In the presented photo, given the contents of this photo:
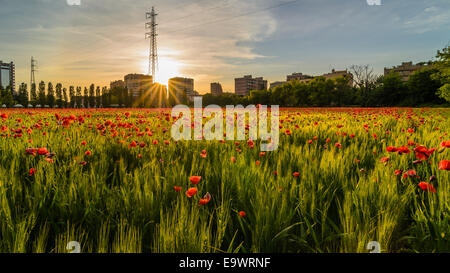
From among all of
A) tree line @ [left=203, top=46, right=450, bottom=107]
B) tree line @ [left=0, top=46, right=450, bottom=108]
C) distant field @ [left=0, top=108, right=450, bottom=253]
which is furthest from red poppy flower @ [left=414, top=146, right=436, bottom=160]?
tree line @ [left=203, top=46, right=450, bottom=107]

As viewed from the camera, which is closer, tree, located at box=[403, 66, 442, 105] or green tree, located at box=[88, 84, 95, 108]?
tree, located at box=[403, 66, 442, 105]

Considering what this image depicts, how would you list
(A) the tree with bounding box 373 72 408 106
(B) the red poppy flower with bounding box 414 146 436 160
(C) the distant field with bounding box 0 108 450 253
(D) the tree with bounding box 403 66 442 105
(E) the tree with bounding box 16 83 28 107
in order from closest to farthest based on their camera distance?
(C) the distant field with bounding box 0 108 450 253 → (B) the red poppy flower with bounding box 414 146 436 160 → (D) the tree with bounding box 403 66 442 105 → (A) the tree with bounding box 373 72 408 106 → (E) the tree with bounding box 16 83 28 107

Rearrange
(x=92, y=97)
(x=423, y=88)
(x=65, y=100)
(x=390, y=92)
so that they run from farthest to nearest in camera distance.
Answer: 1. (x=92, y=97)
2. (x=65, y=100)
3. (x=390, y=92)
4. (x=423, y=88)

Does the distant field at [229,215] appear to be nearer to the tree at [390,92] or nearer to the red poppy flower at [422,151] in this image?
the red poppy flower at [422,151]

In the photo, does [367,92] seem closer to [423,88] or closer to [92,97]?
[423,88]

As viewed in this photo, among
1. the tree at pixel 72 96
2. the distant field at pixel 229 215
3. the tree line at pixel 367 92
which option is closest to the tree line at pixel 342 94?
the tree line at pixel 367 92

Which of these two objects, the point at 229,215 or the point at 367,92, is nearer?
the point at 229,215

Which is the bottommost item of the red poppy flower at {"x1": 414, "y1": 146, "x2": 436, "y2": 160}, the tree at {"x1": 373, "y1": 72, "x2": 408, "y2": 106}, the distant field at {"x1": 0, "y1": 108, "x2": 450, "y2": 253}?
the distant field at {"x1": 0, "y1": 108, "x2": 450, "y2": 253}

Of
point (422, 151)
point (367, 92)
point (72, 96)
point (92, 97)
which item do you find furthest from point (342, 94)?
point (72, 96)

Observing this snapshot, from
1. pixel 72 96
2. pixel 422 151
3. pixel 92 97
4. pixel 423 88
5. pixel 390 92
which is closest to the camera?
pixel 422 151

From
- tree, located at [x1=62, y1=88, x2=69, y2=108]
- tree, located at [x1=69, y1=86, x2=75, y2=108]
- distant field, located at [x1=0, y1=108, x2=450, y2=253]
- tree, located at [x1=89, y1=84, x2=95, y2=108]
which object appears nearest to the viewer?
distant field, located at [x1=0, y1=108, x2=450, y2=253]

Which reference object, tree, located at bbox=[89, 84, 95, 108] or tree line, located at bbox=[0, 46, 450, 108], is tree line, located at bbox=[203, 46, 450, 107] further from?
tree, located at bbox=[89, 84, 95, 108]

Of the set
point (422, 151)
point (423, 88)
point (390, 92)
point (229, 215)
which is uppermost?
point (423, 88)
